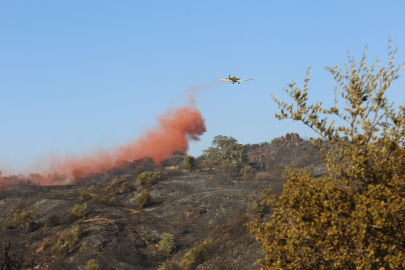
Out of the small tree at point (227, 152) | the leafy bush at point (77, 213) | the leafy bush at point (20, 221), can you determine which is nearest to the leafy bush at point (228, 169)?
the small tree at point (227, 152)

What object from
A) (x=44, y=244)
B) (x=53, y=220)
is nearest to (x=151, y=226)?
(x=44, y=244)

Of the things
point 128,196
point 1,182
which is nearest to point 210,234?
point 128,196

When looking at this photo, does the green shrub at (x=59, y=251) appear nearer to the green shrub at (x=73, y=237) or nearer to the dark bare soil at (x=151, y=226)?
the dark bare soil at (x=151, y=226)

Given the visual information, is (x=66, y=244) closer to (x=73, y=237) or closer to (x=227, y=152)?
(x=73, y=237)

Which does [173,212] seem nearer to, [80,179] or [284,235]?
[284,235]

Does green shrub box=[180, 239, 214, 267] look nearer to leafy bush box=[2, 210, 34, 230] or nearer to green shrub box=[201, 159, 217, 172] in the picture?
leafy bush box=[2, 210, 34, 230]

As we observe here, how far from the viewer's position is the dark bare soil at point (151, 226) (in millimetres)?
31078

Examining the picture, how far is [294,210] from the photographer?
11969mm

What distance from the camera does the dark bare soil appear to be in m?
31.1

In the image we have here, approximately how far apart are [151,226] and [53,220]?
13.4 meters

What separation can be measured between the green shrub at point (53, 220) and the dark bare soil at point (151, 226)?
702 mm

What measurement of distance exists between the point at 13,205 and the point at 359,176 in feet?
188

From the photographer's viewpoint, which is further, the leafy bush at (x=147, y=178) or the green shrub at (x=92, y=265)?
the leafy bush at (x=147, y=178)

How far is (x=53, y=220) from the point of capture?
43.4 meters
